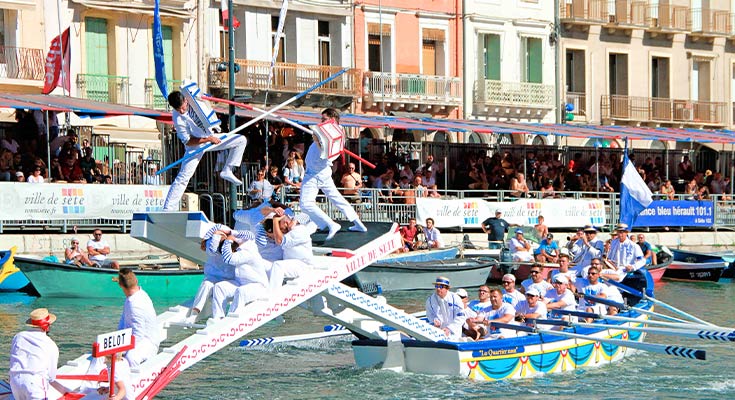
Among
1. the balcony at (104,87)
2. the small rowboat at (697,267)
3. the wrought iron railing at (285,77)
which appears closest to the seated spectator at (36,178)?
the balcony at (104,87)

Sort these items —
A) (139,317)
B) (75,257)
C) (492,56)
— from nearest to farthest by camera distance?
1. (139,317)
2. (75,257)
3. (492,56)

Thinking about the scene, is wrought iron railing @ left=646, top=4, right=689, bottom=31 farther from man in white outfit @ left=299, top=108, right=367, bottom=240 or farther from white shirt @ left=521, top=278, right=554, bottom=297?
man in white outfit @ left=299, top=108, right=367, bottom=240

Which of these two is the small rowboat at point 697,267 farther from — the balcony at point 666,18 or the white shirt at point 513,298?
the balcony at point 666,18

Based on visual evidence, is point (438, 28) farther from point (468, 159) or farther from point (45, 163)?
point (45, 163)

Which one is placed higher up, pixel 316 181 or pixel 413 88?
pixel 413 88

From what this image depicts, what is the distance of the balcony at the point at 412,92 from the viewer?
44.7 metres

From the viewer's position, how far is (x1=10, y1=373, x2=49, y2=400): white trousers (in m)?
13.4

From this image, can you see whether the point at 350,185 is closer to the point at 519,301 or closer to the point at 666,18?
the point at 519,301

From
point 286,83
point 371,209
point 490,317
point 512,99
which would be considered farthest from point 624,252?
point 512,99

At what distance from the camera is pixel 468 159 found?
42.7 meters

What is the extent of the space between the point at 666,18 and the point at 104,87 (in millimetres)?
24004

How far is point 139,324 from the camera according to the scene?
15.0 meters

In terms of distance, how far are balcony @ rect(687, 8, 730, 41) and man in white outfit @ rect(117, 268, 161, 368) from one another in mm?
42362

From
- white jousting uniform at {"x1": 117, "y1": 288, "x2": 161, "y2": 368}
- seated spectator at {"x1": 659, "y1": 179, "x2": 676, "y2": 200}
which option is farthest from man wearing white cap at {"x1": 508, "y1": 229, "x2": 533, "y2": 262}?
white jousting uniform at {"x1": 117, "y1": 288, "x2": 161, "y2": 368}
